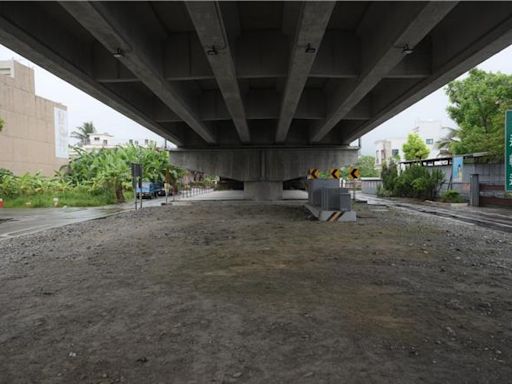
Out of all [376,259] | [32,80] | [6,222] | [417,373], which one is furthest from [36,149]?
[417,373]

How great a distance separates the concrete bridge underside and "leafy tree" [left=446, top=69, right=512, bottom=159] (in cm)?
2142

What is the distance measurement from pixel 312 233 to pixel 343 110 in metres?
4.84

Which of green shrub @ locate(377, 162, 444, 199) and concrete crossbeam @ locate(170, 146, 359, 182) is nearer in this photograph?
concrete crossbeam @ locate(170, 146, 359, 182)

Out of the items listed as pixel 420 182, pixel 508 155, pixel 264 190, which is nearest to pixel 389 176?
pixel 420 182

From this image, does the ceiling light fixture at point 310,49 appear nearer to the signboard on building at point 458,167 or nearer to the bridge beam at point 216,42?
the bridge beam at point 216,42

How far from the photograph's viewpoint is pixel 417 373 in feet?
11.4

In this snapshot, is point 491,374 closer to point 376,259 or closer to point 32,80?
point 376,259

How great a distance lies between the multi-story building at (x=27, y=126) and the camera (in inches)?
1724

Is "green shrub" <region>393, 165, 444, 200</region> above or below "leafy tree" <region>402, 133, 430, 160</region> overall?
below

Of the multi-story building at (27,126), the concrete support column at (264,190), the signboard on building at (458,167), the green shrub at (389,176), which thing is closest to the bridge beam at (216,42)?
the concrete support column at (264,190)

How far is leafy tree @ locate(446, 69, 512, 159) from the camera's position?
3222cm

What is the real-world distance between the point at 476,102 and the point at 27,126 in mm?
49325

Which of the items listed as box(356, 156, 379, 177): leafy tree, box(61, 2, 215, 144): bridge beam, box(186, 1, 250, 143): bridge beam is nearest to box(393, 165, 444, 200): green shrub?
box(186, 1, 250, 143): bridge beam

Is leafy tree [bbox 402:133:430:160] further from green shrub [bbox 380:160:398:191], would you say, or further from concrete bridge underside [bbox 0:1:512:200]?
concrete bridge underside [bbox 0:1:512:200]
